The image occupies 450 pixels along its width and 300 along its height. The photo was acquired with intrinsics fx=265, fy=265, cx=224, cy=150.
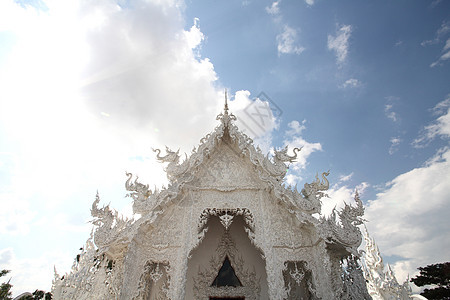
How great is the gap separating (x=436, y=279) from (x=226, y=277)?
10.8 meters

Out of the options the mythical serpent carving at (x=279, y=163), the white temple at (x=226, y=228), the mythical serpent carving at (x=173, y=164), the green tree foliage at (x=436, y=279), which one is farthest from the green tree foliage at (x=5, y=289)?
the green tree foliage at (x=436, y=279)

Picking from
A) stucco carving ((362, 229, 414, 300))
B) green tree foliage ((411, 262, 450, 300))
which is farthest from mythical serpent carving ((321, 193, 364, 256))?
green tree foliage ((411, 262, 450, 300))

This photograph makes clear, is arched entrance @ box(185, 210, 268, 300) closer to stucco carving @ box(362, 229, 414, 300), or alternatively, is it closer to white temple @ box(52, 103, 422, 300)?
white temple @ box(52, 103, 422, 300)

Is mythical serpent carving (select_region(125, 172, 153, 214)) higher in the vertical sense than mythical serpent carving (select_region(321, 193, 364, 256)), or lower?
higher

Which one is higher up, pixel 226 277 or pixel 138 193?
pixel 138 193

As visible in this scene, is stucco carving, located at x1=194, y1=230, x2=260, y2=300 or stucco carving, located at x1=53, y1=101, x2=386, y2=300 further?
stucco carving, located at x1=194, y1=230, x2=260, y2=300

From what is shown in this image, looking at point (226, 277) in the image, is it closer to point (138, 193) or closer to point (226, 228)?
point (226, 228)

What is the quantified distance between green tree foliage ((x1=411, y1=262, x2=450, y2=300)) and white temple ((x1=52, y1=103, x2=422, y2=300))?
8.85 meters

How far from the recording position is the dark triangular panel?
7.18 m

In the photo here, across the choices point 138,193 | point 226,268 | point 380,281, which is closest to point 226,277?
point 226,268

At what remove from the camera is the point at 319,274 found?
213 inches

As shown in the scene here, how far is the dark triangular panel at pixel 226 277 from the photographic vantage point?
7180 millimetres

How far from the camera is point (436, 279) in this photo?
11.9 m

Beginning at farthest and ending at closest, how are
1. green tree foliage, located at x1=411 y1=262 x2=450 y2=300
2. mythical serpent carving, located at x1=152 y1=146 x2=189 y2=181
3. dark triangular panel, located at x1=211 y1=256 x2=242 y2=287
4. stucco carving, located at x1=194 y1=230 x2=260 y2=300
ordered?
green tree foliage, located at x1=411 y1=262 x2=450 y2=300 → dark triangular panel, located at x1=211 y1=256 x2=242 y2=287 → stucco carving, located at x1=194 y1=230 x2=260 y2=300 → mythical serpent carving, located at x1=152 y1=146 x2=189 y2=181
